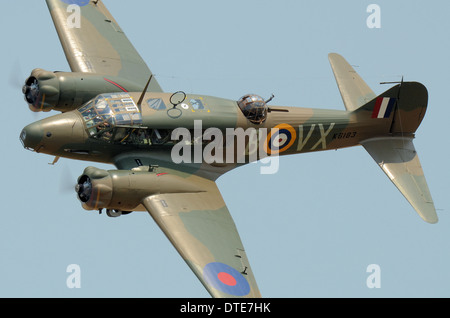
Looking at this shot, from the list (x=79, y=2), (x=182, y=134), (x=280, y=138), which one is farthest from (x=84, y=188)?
(x=79, y=2)

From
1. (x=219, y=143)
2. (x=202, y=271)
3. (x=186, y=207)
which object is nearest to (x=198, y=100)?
(x=219, y=143)

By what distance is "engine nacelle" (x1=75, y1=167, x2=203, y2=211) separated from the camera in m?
33.0

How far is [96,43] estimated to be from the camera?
3900 centimetres

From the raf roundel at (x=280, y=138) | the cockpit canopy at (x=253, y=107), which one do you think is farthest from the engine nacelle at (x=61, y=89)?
the raf roundel at (x=280, y=138)

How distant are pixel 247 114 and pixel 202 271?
22.4ft

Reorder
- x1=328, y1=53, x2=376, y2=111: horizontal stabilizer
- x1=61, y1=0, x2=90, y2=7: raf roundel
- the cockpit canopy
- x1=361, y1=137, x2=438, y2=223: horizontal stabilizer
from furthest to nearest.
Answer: x1=61, y1=0, x2=90, y2=7: raf roundel → x1=328, y1=53, x2=376, y2=111: horizontal stabilizer → x1=361, y1=137, x2=438, y2=223: horizontal stabilizer → the cockpit canopy

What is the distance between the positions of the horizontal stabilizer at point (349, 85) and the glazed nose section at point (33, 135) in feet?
37.8

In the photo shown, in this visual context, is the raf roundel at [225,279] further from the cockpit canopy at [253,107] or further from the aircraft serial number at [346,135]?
the aircraft serial number at [346,135]

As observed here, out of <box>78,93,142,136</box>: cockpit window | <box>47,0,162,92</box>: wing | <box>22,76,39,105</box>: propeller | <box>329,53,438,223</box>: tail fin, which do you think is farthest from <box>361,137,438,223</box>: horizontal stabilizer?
<box>22,76,39,105</box>: propeller

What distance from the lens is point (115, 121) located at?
1359 inches

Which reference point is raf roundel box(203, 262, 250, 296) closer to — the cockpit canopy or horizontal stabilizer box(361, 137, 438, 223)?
the cockpit canopy

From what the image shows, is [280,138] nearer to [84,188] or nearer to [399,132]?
[399,132]

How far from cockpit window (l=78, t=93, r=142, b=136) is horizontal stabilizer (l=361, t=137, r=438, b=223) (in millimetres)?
9039

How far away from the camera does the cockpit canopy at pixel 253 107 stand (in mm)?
36375
